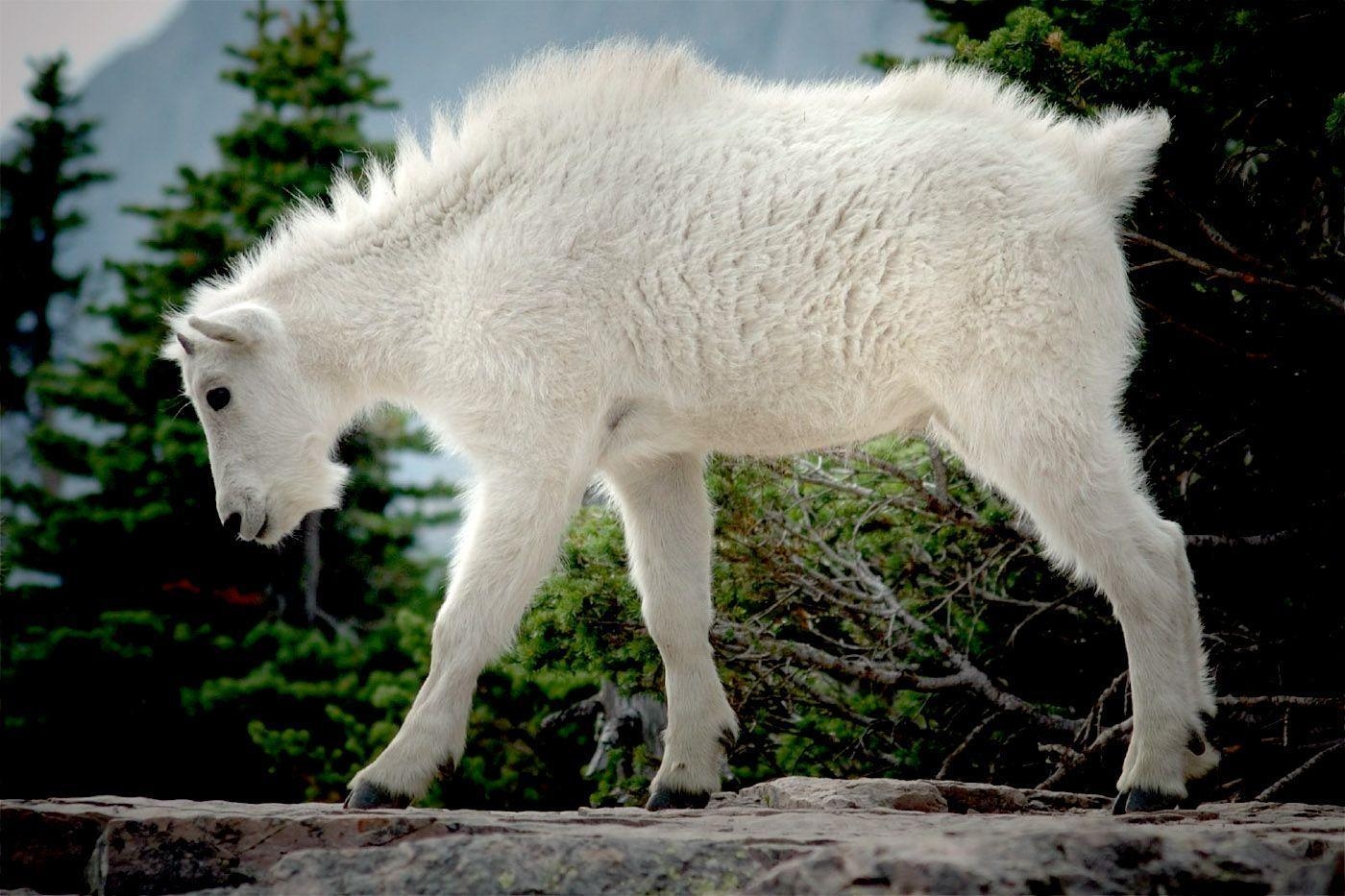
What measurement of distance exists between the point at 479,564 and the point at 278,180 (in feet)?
30.6

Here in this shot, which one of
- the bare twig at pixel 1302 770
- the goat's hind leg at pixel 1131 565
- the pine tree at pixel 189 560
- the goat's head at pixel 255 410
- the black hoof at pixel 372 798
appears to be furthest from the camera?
the pine tree at pixel 189 560

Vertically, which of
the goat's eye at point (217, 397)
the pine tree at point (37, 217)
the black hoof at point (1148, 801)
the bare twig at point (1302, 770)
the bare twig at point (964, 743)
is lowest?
the black hoof at point (1148, 801)

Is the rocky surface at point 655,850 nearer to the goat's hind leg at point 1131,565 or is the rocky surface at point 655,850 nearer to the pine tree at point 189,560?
the goat's hind leg at point 1131,565

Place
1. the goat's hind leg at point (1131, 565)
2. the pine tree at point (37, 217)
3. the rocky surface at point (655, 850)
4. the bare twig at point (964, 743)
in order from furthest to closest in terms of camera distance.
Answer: the pine tree at point (37, 217)
the bare twig at point (964, 743)
the goat's hind leg at point (1131, 565)
the rocky surface at point (655, 850)

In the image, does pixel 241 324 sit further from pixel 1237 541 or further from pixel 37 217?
pixel 37 217

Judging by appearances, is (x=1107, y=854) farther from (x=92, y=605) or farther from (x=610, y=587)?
(x=92, y=605)

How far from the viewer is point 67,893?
3924 mm

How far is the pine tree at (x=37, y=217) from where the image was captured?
16422 mm

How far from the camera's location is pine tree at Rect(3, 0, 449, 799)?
1169cm

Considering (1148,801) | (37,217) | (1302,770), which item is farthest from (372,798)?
(37,217)

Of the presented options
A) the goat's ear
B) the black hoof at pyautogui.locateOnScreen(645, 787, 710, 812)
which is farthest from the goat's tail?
the goat's ear

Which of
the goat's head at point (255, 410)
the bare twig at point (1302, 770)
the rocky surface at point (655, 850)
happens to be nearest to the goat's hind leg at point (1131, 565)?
the rocky surface at point (655, 850)

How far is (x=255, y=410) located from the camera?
505 cm

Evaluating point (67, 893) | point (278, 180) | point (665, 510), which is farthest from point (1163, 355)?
point (278, 180)
